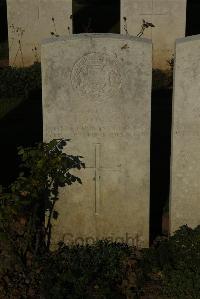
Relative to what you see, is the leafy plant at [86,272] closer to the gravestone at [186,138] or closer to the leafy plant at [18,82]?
the gravestone at [186,138]

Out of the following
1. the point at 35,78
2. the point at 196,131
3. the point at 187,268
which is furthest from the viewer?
the point at 35,78

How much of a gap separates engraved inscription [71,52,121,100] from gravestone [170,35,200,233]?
1.85 ft

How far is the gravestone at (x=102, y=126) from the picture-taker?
5430 millimetres

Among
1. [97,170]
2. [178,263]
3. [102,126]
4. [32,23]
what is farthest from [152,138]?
[32,23]

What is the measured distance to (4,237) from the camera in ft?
17.8

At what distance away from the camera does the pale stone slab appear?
1224 cm

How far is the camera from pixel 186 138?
222 inches

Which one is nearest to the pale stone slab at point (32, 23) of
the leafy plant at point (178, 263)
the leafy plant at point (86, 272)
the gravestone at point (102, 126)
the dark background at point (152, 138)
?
the dark background at point (152, 138)

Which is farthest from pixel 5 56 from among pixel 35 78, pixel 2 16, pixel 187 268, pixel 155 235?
pixel 187 268

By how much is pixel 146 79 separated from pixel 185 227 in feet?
4.84

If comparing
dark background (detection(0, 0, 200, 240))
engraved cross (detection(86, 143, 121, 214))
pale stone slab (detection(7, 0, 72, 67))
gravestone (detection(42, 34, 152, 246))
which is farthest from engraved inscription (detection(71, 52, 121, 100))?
pale stone slab (detection(7, 0, 72, 67))

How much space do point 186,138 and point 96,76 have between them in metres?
1.02

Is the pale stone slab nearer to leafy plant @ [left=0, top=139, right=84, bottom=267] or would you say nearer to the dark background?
the dark background

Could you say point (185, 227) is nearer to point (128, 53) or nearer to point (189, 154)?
point (189, 154)
